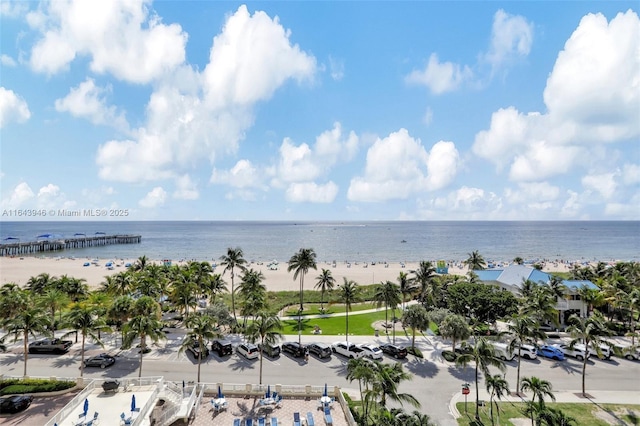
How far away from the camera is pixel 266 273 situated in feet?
291

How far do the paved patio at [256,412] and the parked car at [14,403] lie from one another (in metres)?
12.0

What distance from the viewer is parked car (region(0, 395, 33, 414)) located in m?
22.5

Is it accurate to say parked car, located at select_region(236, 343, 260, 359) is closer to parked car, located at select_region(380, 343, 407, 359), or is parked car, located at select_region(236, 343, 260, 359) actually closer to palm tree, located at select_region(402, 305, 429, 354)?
parked car, located at select_region(380, 343, 407, 359)

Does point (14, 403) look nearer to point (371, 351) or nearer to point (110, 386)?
point (110, 386)

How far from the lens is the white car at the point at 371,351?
33.0 metres

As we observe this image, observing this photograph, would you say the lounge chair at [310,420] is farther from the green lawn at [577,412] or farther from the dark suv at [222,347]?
the dark suv at [222,347]

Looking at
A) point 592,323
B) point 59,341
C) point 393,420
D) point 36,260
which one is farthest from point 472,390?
point 36,260

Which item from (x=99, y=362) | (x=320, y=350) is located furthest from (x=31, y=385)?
(x=320, y=350)

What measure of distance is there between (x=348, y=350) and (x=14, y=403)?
2622 cm

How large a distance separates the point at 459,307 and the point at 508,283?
610 inches

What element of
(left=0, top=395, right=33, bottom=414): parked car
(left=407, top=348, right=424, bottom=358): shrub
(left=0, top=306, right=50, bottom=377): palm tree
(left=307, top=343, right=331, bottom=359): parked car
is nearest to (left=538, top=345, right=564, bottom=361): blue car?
(left=407, top=348, right=424, bottom=358): shrub

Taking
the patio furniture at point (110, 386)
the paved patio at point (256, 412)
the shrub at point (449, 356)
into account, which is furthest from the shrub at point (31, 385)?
the shrub at point (449, 356)

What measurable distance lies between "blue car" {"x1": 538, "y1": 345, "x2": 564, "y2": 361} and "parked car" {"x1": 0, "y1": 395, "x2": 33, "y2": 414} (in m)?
44.4

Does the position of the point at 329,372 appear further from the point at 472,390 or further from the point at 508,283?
the point at 508,283
